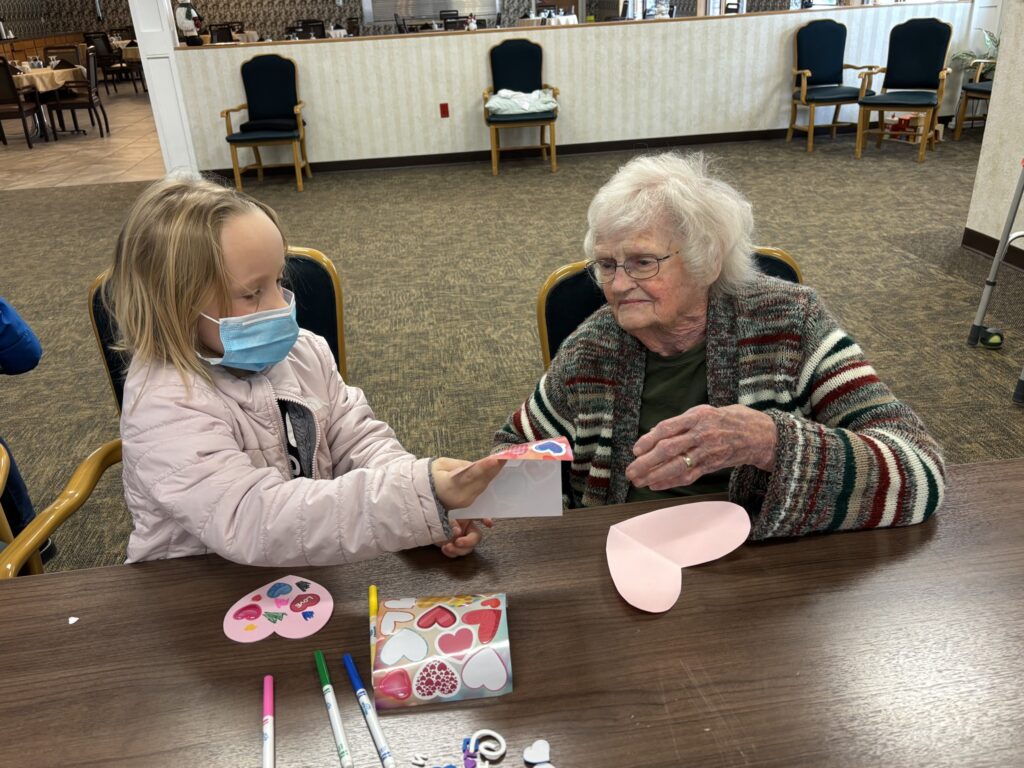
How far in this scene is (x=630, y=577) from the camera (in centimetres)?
104

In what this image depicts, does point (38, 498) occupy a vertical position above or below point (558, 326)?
below

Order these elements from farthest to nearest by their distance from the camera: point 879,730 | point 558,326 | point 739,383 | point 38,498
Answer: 1. point 38,498
2. point 558,326
3. point 739,383
4. point 879,730

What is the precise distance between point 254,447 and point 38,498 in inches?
77.5

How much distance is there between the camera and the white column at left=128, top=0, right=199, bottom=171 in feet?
22.3

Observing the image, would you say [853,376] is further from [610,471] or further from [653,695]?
[653,695]

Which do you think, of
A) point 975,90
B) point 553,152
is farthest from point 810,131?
point 553,152

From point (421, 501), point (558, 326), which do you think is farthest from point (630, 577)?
point (558, 326)

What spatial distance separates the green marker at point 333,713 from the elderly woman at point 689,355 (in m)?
0.59

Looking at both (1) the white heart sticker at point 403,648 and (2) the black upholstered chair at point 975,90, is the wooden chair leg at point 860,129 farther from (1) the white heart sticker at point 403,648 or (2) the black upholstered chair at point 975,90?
(1) the white heart sticker at point 403,648

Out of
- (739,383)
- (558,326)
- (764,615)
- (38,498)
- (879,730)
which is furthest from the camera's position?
(38,498)

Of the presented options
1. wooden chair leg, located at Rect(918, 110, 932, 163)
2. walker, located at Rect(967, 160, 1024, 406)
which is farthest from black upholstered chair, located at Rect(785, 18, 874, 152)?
walker, located at Rect(967, 160, 1024, 406)

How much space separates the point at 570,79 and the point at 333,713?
7344mm

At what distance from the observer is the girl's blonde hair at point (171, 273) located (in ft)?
3.85

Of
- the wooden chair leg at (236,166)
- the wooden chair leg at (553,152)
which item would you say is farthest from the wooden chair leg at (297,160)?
the wooden chair leg at (553,152)
